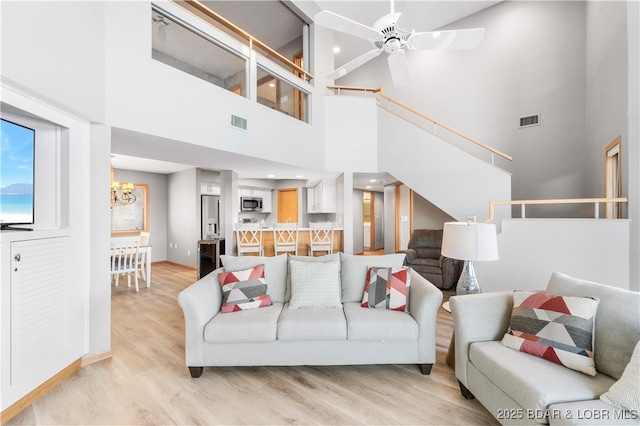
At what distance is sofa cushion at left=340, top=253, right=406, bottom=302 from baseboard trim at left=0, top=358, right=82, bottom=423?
2359 millimetres

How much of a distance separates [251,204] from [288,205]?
1098mm

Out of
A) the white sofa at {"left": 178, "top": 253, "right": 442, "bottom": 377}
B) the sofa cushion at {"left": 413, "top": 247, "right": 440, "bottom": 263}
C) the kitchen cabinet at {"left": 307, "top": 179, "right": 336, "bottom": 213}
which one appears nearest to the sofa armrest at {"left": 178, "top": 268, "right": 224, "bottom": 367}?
the white sofa at {"left": 178, "top": 253, "right": 442, "bottom": 377}

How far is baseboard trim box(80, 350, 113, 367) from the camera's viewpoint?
93.1 inches

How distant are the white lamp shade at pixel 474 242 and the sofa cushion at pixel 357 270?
2.01 feet

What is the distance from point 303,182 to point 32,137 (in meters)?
5.97

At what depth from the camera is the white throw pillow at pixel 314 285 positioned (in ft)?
8.10

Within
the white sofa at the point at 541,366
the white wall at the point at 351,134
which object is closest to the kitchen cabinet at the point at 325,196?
the white wall at the point at 351,134

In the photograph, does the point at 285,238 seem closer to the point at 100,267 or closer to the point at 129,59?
the point at 100,267

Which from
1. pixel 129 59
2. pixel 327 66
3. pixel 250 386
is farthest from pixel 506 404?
pixel 327 66

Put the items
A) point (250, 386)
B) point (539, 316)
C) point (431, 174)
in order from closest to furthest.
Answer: point (539, 316), point (250, 386), point (431, 174)

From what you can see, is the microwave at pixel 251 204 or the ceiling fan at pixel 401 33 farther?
the microwave at pixel 251 204

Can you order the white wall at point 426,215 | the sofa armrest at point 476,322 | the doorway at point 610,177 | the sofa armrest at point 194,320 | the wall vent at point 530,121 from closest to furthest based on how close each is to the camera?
the sofa armrest at point 476,322 → the sofa armrest at point 194,320 → the doorway at point 610,177 → the wall vent at point 530,121 → the white wall at point 426,215

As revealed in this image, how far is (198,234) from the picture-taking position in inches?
253

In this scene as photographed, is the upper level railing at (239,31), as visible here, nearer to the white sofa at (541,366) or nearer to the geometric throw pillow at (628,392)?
the white sofa at (541,366)
